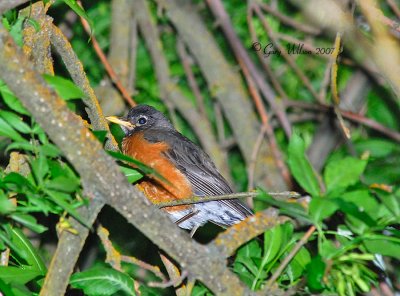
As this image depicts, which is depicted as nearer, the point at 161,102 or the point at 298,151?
the point at 298,151

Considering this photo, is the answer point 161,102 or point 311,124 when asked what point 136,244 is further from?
point 311,124

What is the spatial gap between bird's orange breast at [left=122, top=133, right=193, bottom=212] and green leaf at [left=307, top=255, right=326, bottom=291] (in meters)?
2.38

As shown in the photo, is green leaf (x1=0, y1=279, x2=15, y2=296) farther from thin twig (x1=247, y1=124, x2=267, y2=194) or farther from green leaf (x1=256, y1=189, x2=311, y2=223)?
thin twig (x1=247, y1=124, x2=267, y2=194)

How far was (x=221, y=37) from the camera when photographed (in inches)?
276

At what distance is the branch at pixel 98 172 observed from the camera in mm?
2447

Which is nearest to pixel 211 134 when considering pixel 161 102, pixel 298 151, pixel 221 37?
pixel 161 102

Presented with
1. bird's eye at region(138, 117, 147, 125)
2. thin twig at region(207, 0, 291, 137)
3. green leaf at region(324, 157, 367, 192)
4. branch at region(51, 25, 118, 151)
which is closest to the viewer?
green leaf at region(324, 157, 367, 192)

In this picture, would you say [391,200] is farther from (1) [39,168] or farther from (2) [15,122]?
(2) [15,122]

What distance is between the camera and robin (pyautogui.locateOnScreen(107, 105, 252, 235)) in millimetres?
5062

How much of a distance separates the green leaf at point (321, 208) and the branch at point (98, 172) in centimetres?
49

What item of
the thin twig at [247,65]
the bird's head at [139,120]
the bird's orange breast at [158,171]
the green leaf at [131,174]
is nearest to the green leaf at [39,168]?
the green leaf at [131,174]

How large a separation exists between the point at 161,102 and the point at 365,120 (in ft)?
6.30

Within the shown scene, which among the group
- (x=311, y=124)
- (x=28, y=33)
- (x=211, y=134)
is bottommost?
(x=311, y=124)

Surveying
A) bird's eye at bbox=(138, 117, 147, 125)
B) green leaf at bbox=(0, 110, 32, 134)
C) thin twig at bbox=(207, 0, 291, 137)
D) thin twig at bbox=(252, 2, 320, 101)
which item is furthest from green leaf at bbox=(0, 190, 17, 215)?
thin twig at bbox=(252, 2, 320, 101)
